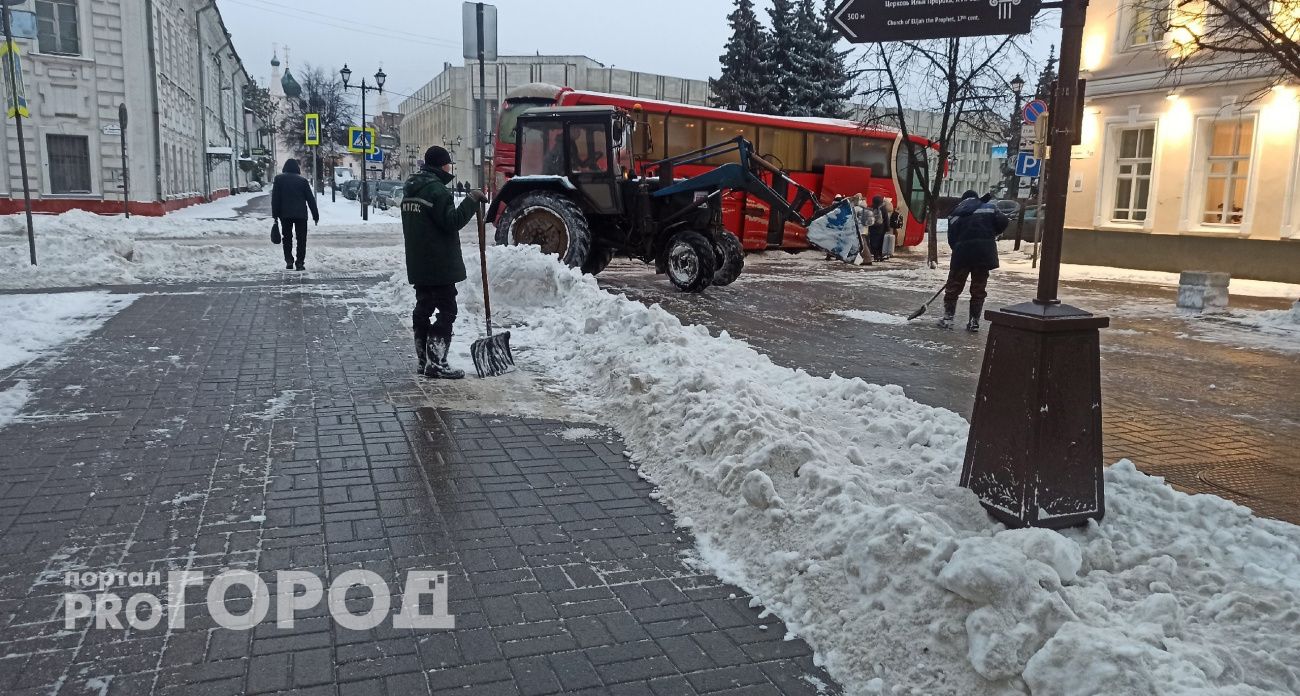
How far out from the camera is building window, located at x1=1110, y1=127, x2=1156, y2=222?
69.8 feet

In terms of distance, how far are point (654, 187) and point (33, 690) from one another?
504 inches

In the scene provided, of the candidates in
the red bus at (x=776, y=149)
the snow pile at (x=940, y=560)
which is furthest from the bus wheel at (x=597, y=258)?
the snow pile at (x=940, y=560)

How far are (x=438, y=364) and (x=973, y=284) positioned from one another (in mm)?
7065

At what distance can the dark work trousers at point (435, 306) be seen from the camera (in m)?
7.44

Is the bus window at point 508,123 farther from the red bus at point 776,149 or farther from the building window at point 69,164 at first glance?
the building window at point 69,164

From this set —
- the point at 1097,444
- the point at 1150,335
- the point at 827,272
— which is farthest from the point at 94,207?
the point at 1097,444

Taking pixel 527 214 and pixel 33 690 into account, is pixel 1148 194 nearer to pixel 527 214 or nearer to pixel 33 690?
pixel 527 214

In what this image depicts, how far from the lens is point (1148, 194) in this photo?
21.2 m

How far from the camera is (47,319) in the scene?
9.71 meters

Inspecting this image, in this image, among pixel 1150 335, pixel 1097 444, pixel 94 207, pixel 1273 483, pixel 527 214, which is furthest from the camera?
pixel 94 207

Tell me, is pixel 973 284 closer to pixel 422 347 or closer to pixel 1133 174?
pixel 422 347

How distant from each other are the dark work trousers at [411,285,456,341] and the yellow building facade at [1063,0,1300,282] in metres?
15.6

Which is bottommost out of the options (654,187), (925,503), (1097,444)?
(925,503)

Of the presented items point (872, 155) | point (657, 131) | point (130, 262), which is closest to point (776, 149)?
point (872, 155)
